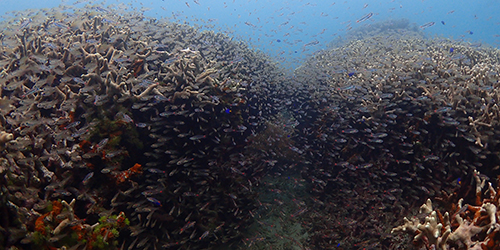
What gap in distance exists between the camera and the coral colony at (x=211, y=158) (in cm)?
350

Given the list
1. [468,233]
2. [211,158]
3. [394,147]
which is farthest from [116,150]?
[394,147]

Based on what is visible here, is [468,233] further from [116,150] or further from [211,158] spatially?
[116,150]

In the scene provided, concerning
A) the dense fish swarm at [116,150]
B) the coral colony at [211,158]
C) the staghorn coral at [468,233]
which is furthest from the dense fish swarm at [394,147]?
the dense fish swarm at [116,150]

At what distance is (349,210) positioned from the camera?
561 cm

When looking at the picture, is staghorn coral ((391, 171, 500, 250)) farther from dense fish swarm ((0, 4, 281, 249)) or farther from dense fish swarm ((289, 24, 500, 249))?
dense fish swarm ((0, 4, 281, 249))

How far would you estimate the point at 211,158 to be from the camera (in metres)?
5.44

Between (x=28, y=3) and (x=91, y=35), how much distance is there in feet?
274

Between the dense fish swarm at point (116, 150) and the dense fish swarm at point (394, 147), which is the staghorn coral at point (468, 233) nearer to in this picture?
the dense fish swarm at point (394, 147)

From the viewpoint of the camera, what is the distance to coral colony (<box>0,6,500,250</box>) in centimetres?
350

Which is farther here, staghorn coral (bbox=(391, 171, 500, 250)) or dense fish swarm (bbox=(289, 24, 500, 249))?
dense fish swarm (bbox=(289, 24, 500, 249))

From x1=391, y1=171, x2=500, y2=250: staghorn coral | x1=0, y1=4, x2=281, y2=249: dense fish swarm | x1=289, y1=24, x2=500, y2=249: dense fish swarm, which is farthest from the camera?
x1=289, y1=24, x2=500, y2=249: dense fish swarm

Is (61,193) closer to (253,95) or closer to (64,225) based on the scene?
(64,225)

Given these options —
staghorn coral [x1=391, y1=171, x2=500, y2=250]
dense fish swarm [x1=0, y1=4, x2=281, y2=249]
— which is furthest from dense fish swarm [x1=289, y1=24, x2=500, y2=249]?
dense fish swarm [x1=0, y1=4, x2=281, y2=249]

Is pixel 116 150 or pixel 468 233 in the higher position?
pixel 116 150
